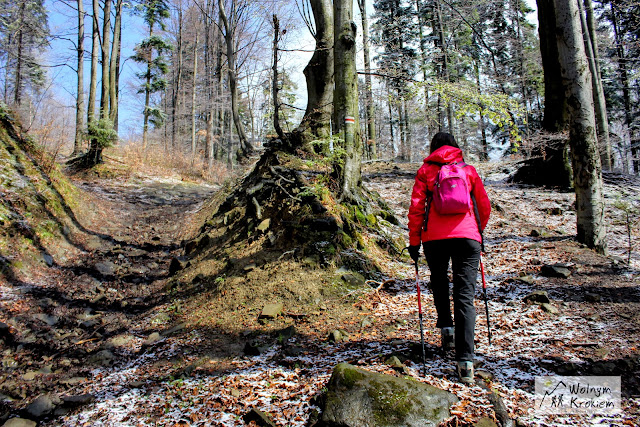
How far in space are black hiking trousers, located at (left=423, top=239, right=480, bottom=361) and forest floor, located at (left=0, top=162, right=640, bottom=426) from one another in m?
0.32

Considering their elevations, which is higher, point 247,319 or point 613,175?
point 613,175

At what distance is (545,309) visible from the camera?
3.87 m

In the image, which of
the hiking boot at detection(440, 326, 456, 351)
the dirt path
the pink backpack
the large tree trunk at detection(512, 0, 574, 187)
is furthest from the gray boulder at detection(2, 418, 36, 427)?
the large tree trunk at detection(512, 0, 574, 187)

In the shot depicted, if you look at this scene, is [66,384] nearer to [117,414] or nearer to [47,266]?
[117,414]

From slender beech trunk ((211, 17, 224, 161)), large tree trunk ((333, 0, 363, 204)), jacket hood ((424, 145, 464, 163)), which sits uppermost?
slender beech trunk ((211, 17, 224, 161))

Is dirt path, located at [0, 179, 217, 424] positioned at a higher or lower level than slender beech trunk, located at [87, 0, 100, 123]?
lower

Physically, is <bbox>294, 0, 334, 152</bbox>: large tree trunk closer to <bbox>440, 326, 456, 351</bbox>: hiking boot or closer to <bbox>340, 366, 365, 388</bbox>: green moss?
<bbox>440, 326, 456, 351</bbox>: hiking boot

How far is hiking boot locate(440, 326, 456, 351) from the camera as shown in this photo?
3160 mm

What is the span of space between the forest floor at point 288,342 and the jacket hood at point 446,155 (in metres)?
1.78

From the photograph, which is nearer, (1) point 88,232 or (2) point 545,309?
(2) point 545,309

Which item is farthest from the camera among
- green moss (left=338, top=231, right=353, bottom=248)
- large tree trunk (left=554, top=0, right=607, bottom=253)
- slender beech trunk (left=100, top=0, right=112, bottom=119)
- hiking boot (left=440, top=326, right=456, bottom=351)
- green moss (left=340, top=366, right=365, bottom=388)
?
slender beech trunk (left=100, top=0, right=112, bottom=119)

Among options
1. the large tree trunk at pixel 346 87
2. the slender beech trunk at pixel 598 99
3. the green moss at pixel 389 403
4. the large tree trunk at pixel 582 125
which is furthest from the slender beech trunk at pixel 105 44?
the slender beech trunk at pixel 598 99

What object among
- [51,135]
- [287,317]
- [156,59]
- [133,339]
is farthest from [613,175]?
[156,59]

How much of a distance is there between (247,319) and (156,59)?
27896 millimetres
